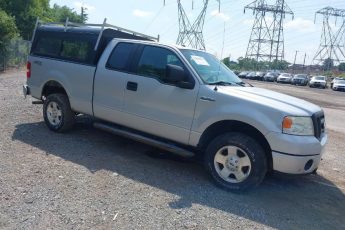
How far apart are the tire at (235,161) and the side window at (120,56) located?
212 cm

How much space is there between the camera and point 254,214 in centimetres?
476

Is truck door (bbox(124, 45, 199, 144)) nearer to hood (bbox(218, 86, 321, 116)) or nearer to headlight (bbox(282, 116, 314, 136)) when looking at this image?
hood (bbox(218, 86, 321, 116))

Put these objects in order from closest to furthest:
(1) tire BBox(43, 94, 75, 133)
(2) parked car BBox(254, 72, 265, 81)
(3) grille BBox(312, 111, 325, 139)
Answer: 1. (3) grille BBox(312, 111, 325, 139)
2. (1) tire BBox(43, 94, 75, 133)
3. (2) parked car BBox(254, 72, 265, 81)

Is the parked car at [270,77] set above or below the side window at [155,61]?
below

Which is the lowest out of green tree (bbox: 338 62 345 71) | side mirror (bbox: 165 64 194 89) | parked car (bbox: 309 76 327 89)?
parked car (bbox: 309 76 327 89)

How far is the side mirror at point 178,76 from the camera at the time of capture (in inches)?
225

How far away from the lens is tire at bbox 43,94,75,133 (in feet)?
24.5

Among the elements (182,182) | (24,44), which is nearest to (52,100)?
(182,182)

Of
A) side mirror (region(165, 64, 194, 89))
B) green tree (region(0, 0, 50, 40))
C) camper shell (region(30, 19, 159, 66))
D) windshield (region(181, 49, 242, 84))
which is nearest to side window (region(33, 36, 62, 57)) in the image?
camper shell (region(30, 19, 159, 66))

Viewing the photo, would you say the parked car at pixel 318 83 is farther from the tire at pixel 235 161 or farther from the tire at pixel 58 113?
the tire at pixel 235 161

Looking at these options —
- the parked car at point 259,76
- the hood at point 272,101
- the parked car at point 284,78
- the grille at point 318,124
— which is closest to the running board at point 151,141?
the hood at point 272,101

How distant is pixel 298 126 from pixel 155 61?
243 cm

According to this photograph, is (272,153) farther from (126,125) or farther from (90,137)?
(90,137)

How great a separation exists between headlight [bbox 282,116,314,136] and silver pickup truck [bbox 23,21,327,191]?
0.01m
